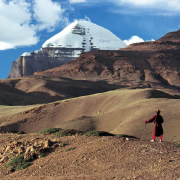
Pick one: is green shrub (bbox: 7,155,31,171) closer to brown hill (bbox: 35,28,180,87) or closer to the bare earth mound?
the bare earth mound

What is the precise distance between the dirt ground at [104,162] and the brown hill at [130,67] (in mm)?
121092

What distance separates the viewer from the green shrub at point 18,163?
13.5 m

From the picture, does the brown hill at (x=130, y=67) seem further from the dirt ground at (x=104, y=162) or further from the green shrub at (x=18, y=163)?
the green shrub at (x=18, y=163)

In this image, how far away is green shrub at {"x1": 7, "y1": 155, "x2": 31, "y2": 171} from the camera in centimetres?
1349

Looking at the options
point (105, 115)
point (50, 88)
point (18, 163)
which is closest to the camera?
point (18, 163)

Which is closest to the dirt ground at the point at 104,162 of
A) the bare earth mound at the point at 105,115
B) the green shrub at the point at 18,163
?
the green shrub at the point at 18,163

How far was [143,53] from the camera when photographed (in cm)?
16500

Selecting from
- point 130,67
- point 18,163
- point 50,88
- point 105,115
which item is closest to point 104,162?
point 18,163

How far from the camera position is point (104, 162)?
12.2 metres

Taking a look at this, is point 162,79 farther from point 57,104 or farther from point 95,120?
point 95,120

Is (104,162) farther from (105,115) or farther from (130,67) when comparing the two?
(130,67)

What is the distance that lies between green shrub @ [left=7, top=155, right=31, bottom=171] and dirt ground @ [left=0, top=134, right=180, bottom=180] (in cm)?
19

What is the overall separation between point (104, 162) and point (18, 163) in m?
3.64

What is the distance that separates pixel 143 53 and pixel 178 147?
6074 inches
